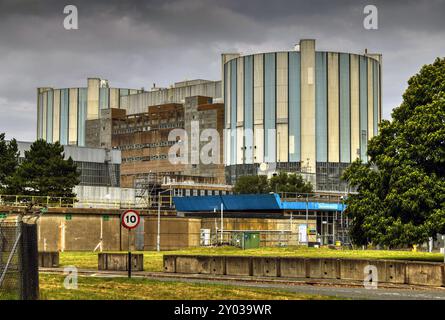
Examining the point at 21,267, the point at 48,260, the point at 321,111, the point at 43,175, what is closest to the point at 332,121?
the point at 321,111

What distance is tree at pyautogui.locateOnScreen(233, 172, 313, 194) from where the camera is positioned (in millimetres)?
157875

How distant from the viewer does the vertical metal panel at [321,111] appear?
649 ft

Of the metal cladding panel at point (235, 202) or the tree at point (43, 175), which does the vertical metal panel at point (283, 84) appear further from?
the tree at point (43, 175)

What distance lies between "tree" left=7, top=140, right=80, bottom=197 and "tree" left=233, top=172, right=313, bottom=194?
52.4 meters

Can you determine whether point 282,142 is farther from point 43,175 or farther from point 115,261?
point 115,261

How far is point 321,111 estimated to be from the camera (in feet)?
650

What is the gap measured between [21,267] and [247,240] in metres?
65.3

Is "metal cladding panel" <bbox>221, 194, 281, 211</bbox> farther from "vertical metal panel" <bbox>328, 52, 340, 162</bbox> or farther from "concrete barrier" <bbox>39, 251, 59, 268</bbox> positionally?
"vertical metal panel" <bbox>328, 52, 340, 162</bbox>

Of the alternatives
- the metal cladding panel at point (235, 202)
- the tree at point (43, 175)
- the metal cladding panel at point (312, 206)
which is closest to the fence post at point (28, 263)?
the tree at point (43, 175)

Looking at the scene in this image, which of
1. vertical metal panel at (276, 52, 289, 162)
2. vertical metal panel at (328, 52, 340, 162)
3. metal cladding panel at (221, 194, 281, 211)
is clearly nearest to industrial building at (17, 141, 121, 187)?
vertical metal panel at (276, 52, 289, 162)

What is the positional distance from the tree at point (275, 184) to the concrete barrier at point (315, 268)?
11258 cm
